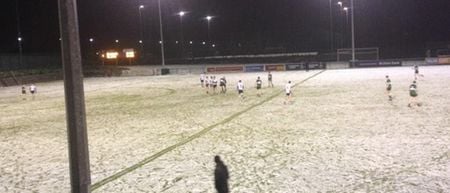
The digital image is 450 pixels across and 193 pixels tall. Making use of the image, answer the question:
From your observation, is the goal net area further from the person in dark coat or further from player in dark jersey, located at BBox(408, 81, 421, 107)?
the person in dark coat

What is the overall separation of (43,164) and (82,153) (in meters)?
8.19

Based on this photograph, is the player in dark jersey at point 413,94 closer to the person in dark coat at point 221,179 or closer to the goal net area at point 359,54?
the person in dark coat at point 221,179

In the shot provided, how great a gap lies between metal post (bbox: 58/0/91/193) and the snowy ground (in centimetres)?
442

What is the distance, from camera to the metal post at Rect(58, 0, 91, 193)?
6.30 m

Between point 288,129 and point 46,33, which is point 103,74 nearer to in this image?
point 46,33

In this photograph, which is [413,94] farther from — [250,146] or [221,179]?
[221,179]

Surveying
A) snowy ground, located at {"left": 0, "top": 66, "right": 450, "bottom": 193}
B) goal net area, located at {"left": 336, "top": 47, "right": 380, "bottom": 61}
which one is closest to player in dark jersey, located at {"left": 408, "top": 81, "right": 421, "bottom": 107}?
snowy ground, located at {"left": 0, "top": 66, "right": 450, "bottom": 193}

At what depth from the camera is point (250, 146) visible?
15.2m

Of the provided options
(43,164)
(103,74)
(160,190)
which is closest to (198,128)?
(43,164)

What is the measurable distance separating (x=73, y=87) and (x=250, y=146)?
952cm

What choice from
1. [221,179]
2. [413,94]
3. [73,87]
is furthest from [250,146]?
[413,94]

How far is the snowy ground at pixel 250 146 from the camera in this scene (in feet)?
36.4

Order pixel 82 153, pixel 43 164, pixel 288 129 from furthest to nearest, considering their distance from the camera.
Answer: pixel 288 129 → pixel 43 164 → pixel 82 153

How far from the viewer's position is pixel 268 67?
63.4 meters
